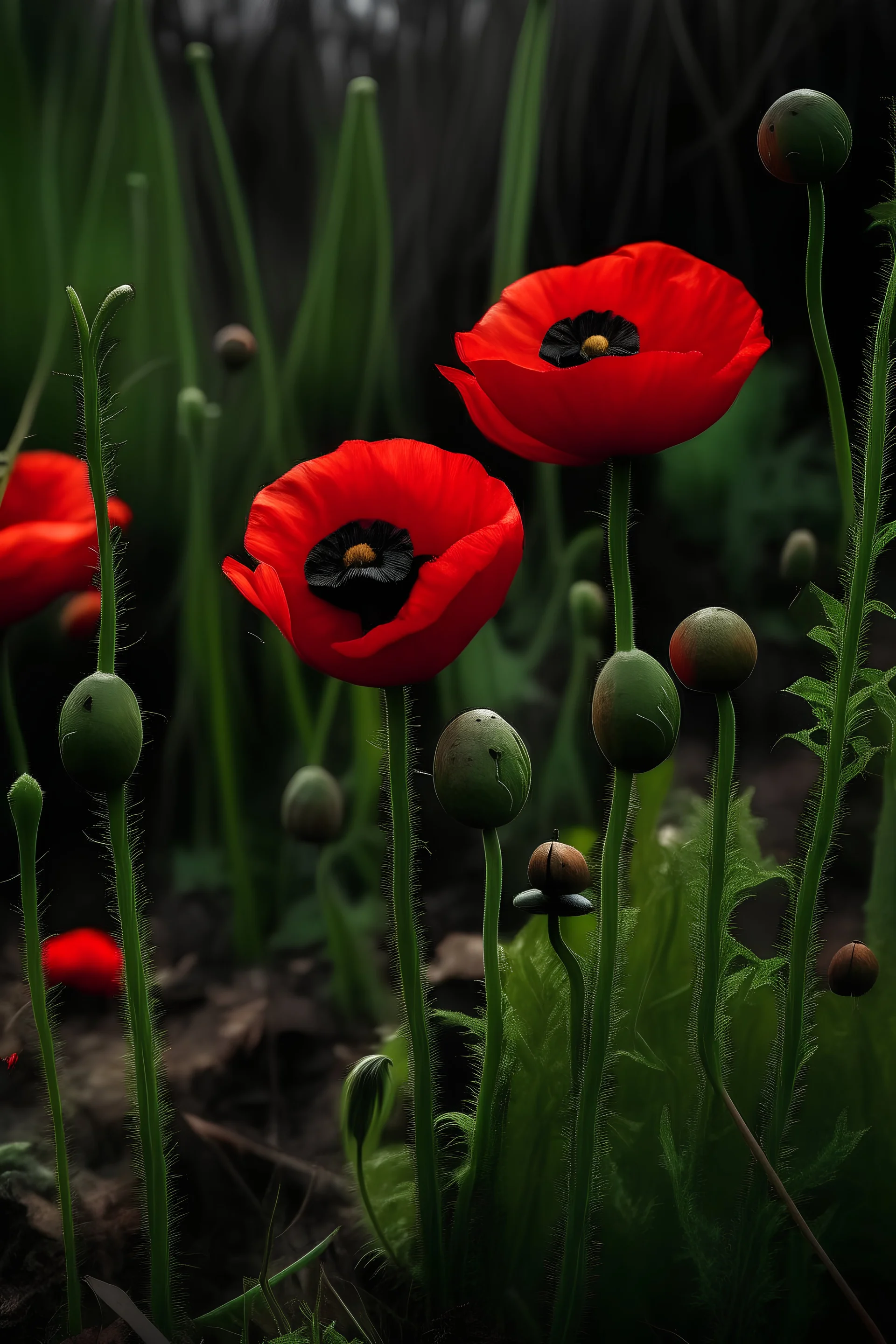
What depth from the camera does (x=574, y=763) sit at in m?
0.83

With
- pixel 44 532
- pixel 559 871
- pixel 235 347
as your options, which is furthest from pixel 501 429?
pixel 235 347

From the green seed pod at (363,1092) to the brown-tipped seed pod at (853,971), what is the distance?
0.18 m

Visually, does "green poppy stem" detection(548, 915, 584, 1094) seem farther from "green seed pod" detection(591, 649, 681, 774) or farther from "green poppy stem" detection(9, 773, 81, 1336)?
"green poppy stem" detection(9, 773, 81, 1336)

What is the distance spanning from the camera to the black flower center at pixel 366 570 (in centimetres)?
38

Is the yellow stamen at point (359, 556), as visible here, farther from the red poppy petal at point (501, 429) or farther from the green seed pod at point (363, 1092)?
the green seed pod at point (363, 1092)

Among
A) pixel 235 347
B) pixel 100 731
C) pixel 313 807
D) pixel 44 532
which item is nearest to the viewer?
pixel 100 731

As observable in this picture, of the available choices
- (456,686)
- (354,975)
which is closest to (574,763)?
(456,686)

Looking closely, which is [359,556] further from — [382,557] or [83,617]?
[83,617]

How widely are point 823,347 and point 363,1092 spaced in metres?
0.32

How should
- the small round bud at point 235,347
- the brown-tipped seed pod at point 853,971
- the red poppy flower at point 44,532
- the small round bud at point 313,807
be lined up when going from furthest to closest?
1. the small round bud at point 235,347
2. the small round bud at point 313,807
3. the red poppy flower at point 44,532
4. the brown-tipped seed pod at point 853,971

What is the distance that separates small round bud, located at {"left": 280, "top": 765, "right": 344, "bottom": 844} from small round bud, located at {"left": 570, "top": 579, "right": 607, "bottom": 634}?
0.20 m

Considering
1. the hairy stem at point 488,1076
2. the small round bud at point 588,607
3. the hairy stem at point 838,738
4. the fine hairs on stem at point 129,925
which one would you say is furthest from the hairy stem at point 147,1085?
the small round bud at point 588,607

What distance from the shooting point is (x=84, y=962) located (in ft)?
1.86

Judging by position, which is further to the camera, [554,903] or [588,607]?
[588,607]
